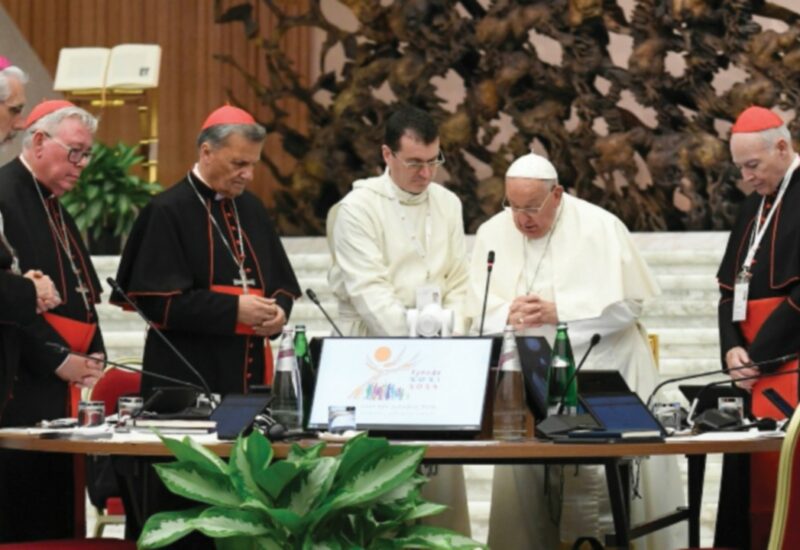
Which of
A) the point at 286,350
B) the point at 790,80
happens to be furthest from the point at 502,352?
the point at 790,80

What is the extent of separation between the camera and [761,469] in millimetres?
4703

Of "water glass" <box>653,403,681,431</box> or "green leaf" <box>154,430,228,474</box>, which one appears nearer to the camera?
"green leaf" <box>154,430,228,474</box>

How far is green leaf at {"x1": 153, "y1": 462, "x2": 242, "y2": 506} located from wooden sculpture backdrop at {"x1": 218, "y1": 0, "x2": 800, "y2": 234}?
750 centimetres

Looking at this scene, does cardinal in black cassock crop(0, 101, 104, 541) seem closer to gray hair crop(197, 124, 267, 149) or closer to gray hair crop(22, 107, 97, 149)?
gray hair crop(22, 107, 97, 149)

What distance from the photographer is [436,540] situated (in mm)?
3486

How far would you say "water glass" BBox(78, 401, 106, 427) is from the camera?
15.3ft

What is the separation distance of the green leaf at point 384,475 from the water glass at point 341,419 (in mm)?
825

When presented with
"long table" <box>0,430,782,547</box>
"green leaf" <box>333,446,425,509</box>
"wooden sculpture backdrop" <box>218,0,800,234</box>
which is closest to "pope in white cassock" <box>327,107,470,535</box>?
"long table" <box>0,430,782,547</box>

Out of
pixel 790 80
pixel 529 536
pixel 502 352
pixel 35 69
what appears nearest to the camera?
pixel 502 352

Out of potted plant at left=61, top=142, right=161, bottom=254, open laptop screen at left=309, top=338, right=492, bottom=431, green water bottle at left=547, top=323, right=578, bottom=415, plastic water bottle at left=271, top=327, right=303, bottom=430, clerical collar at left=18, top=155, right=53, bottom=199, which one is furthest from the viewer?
potted plant at left=61, top=142, right=161, bottom=254

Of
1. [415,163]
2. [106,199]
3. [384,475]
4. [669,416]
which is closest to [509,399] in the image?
[669,416]

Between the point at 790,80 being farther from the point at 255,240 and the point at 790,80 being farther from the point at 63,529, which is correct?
the point at 63,529

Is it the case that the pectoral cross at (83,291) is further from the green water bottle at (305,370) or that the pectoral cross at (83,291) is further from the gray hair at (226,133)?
the green water bottle at (305,370)

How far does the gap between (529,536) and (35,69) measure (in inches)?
347
